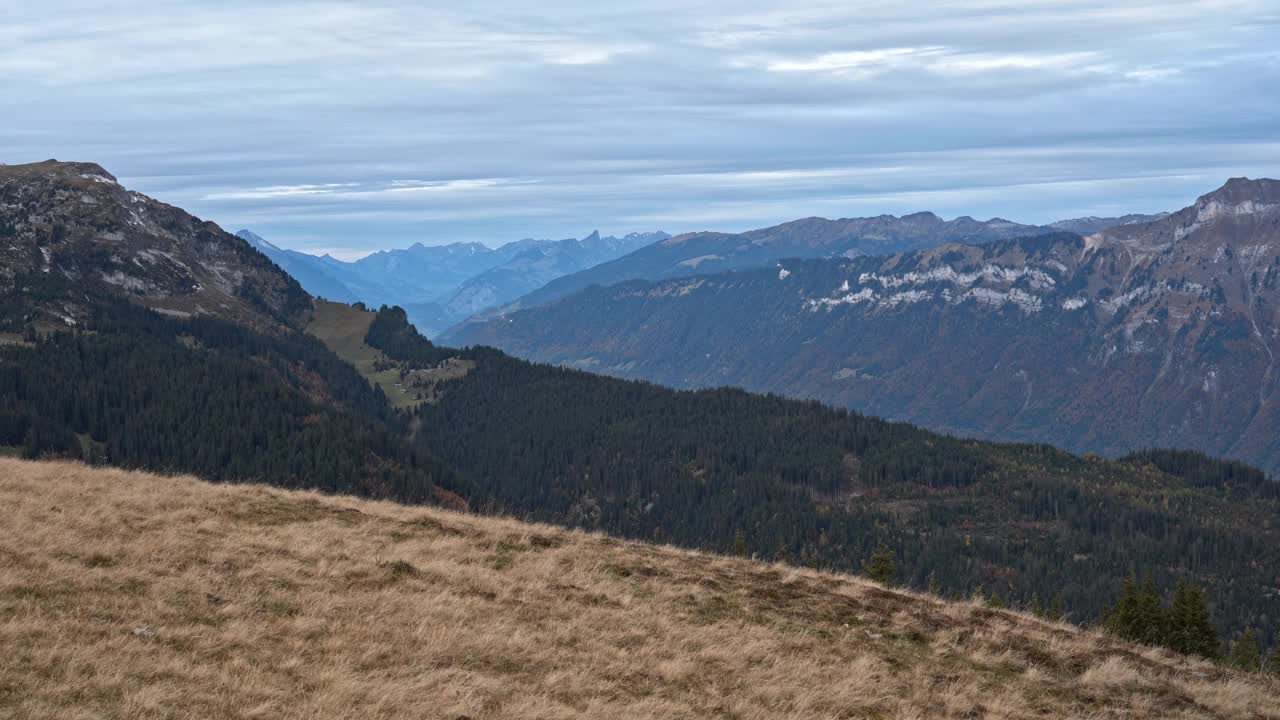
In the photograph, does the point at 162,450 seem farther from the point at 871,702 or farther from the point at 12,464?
the point at 871,702

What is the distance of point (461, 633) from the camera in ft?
76.2

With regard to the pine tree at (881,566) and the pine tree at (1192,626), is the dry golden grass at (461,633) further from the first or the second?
the pine tree at (881,566)

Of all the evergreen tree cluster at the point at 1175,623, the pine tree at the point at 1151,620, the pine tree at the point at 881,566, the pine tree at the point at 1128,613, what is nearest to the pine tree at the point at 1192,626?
the evergreen tree cluster at the point at 1175,623

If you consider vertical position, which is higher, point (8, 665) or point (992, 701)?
point (8, 665)

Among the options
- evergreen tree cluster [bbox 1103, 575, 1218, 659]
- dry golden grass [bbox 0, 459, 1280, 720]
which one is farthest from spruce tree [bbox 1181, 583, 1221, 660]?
dry golden grass [bbox 0, 459, 1280, 720]

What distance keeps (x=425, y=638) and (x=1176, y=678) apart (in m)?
18.7

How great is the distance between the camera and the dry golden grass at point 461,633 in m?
19.2

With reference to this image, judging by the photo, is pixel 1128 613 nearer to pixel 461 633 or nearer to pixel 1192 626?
pixel 1192 626

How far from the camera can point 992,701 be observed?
2262 cm

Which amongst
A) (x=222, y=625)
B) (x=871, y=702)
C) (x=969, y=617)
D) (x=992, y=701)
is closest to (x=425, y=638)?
(x=222, y=625)

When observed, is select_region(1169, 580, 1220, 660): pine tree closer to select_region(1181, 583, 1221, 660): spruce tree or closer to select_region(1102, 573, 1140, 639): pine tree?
select_region(1181, 583, 1221, 660): spruce tree

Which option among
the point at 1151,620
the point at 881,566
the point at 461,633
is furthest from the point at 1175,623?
the point at 461,633

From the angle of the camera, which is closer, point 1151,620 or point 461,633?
point 461,633

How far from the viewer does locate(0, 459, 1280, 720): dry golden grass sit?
63.1 ft
